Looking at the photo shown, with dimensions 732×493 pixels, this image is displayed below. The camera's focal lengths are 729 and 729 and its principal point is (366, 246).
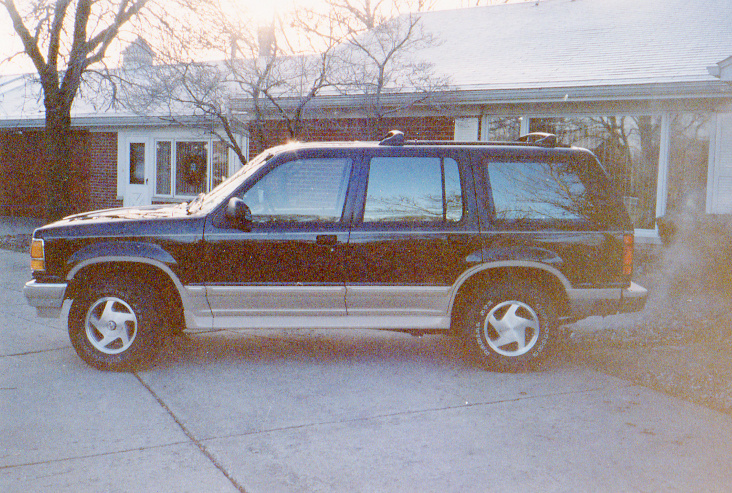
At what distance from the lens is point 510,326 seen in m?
5.91

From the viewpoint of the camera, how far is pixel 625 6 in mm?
15125

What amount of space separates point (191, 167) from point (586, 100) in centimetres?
986

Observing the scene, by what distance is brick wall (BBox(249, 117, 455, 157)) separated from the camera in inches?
497

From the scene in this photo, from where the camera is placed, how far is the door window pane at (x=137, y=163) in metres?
18.1

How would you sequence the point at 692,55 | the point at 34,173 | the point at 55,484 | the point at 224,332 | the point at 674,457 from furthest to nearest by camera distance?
the point at 34,173 → the point at 692,55 → the point at 224,332 → the point at 674,457 → the point at 55,484

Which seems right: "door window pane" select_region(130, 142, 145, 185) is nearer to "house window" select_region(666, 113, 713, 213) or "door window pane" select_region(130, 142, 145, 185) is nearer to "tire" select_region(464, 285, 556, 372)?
"house window" select_region(666, 113, 713, 213)

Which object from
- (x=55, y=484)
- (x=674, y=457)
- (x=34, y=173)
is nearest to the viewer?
(x=55, y=484)

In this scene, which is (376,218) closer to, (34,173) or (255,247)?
(255,247)

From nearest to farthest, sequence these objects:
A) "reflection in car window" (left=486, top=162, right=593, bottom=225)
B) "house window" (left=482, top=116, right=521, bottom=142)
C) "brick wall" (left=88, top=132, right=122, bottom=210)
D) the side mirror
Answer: the side mirror → "reflection in car window" (left=486, top=162, right=593, bottom=225) → "house window" (left=482, top=116, right=521, bottom=142) → "brick wall" (left=88, top=132, right=122, bottom=210)

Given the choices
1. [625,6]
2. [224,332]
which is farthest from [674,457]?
[625,6]

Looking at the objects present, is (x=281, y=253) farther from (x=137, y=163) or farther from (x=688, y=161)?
(x=137, y=163)

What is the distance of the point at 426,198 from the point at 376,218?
0.44 metres

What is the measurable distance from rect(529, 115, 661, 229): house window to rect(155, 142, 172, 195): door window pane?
33.0 feet

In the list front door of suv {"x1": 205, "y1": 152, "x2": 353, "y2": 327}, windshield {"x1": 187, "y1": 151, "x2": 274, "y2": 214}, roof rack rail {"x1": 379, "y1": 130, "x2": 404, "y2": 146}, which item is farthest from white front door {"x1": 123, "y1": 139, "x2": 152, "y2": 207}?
roof rack rail {"x1": 379, "y1": 130, "x2": 404, "y2": 146}
